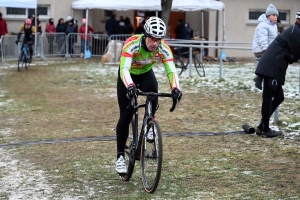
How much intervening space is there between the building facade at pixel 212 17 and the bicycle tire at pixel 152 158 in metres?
25.0

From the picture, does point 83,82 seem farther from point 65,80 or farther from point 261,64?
point 261,64

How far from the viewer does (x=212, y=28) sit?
32562 millimetres

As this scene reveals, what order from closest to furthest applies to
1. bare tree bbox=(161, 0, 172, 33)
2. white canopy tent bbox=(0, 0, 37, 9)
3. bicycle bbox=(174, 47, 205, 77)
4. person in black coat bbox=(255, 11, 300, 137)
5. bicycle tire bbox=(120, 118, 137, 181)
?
1. bicycle tire bbox=(120, 118, 137, 181)
2. person in black coat bbox=(255, 11, 300, 137)
3. bicycle bbox=(174, 47, 205, 77)
4. white canopy tent bbox=(0, 0, 37, 9)
5. bare tree bbox=(161, 0, 172, 33)

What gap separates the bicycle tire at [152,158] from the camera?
6.57m

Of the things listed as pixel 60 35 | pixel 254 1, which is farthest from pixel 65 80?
pixel 254 1

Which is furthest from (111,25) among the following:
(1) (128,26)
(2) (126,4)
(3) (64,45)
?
(3) (64,45)

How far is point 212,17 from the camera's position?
32.6 m

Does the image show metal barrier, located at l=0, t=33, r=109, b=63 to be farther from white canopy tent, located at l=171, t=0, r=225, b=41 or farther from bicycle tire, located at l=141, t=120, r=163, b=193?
bicycle tire, located at l=141, t=120, r=163, b=193

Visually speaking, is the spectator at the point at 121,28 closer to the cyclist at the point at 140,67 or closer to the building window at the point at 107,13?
the building window at the point at 107,13

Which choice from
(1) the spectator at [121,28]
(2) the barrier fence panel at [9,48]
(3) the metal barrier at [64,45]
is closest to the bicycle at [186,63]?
(2) the barrier fence panel at [9,48]

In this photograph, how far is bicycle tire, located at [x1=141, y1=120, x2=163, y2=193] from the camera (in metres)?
6.57

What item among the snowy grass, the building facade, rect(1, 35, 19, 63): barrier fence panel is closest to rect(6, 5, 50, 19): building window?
the building facade

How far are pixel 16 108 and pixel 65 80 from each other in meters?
5.85

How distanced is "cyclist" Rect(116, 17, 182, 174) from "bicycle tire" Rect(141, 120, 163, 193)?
1.21 ft
